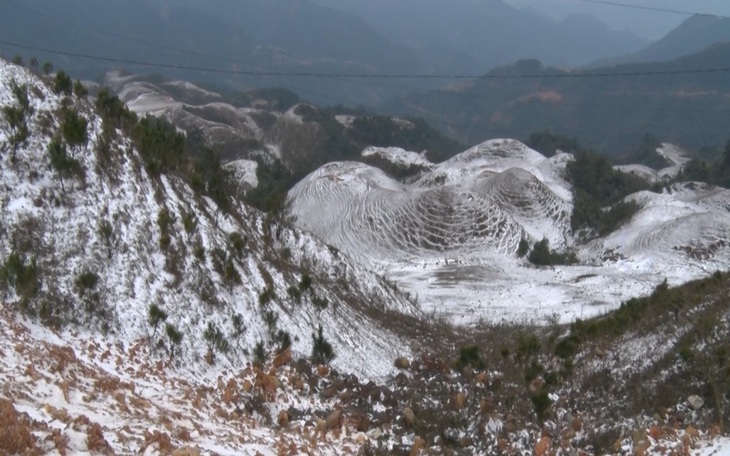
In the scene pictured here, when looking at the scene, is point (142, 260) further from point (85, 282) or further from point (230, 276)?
point (230, 276)

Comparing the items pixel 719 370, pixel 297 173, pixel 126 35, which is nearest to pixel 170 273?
pixel 719 370

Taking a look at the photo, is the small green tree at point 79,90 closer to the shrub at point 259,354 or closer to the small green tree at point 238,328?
the small green tree at point 238,328

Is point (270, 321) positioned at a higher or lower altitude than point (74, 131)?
lower

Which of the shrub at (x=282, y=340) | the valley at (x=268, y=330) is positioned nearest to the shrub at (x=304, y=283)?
the valley at (x=268, y=330)

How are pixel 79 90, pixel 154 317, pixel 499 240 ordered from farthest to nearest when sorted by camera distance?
1. pixel 499 240
2. pixel 79 90
3. pixel 154 317

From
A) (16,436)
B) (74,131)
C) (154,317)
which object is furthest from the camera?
(74,131)

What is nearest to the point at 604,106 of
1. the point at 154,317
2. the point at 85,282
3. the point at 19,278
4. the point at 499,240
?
the point at 499,240

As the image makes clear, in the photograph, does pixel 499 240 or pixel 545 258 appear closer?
pixel 545 258
